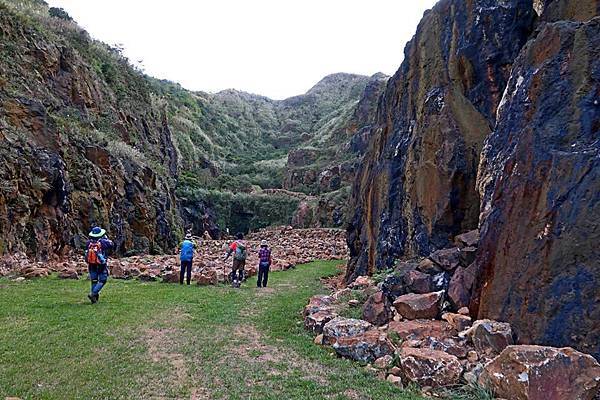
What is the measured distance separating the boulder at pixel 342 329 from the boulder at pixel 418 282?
161 centimetres

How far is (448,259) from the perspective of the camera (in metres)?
9.27

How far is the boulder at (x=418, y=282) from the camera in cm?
904

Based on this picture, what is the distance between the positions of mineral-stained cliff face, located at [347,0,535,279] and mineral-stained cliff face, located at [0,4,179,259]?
12996 mm

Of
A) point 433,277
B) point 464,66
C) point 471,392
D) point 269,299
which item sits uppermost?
point 464,66

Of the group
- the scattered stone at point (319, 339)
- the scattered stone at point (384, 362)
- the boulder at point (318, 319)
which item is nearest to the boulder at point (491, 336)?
the scattered stone at point (384, 362)

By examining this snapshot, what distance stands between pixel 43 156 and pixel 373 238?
13.9 metres

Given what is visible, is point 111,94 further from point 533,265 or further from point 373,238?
point 533,265

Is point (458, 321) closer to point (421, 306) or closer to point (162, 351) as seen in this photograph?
point (421, 306)

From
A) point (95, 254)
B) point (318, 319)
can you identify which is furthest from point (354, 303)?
point (95, 254)

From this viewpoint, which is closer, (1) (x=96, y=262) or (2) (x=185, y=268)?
(1) (x=96, y=262)

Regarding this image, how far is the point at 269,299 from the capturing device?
12.9 metres

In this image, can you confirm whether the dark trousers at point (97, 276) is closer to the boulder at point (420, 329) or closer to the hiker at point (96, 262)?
the hiker at point (96, 262)

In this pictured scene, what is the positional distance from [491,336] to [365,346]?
6.15ft

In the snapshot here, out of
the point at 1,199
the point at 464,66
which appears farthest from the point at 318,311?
the point at 1,199
